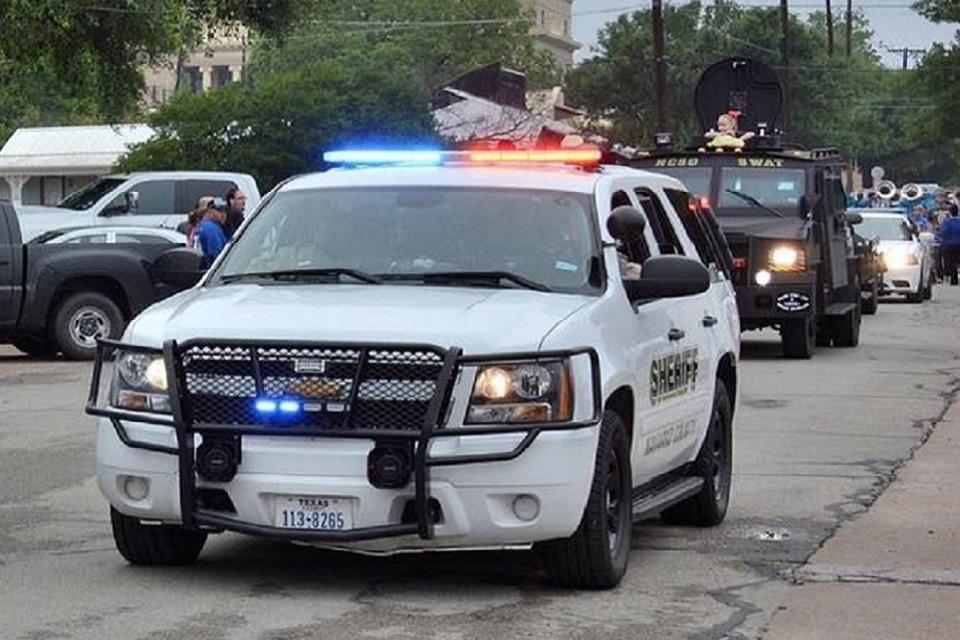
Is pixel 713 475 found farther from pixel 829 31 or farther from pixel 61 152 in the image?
pixel 829 31

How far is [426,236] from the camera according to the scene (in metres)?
9.23

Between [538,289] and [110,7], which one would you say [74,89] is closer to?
[110,7]

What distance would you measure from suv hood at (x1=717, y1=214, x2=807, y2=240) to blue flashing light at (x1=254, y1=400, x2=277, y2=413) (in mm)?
14162

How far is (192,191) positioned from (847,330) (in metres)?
→ 10.8

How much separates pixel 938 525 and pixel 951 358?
1293cm

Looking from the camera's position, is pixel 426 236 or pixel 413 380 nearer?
pixel 413 380

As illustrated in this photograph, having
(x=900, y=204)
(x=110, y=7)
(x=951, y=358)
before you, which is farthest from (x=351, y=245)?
(x=900, y=204)

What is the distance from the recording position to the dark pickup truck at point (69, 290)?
70.3ft

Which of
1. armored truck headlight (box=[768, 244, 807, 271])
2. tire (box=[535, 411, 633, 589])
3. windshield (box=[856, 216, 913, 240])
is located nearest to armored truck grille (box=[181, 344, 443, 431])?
tire (box=[535, 411, 633, 589])

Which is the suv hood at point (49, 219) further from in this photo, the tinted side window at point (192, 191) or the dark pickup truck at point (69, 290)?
the dark pickup truck at point (69, 290)

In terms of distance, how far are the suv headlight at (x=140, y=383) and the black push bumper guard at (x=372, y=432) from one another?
0.04 metres

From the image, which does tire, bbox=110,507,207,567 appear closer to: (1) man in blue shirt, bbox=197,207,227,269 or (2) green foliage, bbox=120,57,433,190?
(1) man in blue shirt, bbox=197,207,227,269

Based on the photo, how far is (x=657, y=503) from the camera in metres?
9.55

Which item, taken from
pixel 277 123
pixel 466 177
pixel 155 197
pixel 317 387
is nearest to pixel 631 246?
pixel 466 177
